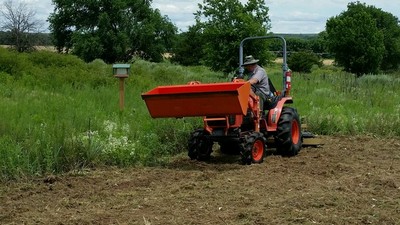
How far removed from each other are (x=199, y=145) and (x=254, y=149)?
901 mm

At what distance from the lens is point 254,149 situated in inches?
386

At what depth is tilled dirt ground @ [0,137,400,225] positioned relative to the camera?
20.5 feet

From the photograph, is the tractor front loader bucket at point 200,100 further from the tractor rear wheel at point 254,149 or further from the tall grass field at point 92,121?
the tall grass field at point 92,121

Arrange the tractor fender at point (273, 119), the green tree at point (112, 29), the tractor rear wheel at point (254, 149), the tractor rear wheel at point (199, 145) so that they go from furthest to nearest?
the green tree at point (112, 29) < the tractor fender at point (273, 119) < the tractor rear wheel at point (199, 145) < the tractor rear wheel at point (254, 149)

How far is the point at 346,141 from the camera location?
12984 mm

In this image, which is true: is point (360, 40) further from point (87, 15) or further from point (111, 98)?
point (111, 98)

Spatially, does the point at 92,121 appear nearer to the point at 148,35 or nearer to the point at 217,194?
the point at 217,194

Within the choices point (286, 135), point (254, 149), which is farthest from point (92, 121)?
point (286, 135)

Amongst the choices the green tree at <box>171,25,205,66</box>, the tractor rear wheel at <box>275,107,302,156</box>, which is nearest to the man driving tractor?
the tractor rear wheel at <box>275,107,302,156</box>

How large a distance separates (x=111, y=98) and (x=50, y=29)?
175 feet

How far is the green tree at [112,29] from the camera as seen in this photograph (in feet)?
200

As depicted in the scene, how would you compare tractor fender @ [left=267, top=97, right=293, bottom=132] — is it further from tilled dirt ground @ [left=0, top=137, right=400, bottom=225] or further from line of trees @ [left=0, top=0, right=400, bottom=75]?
line of trees @ [left=0, top=0, right=400, bottom=75]

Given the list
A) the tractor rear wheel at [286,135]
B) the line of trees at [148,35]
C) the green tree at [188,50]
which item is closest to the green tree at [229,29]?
the line of trees at [148,35]

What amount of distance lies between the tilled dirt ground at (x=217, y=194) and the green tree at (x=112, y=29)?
5179 cm
